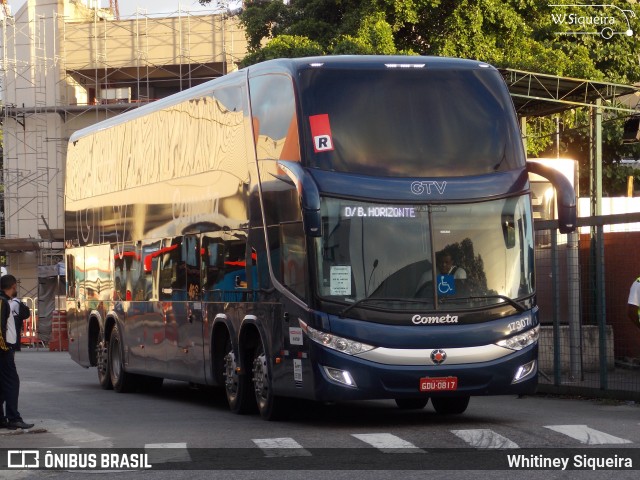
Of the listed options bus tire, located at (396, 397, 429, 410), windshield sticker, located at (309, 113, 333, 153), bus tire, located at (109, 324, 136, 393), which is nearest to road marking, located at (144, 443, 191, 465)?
windshield sticker, located at (309, 113, 333, 153)

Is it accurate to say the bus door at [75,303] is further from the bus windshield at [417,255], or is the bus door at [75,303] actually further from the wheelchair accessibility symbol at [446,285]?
the wheelchair accessibility symbol at [446,285]

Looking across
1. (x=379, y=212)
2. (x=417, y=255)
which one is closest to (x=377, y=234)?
(x=379, y=212)

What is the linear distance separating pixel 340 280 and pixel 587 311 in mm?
5488

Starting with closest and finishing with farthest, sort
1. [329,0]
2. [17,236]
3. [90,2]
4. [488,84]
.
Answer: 1. [488,84]
2. [329,0]
3. [17,236]
4. [90,2]

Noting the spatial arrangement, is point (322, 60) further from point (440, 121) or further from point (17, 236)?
point (17, 236)

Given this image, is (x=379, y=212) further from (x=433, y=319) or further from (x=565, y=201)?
(x=565, y=201)

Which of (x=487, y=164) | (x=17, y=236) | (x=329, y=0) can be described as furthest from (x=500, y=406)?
(x=17, y=236)

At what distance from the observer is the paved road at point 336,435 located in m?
11.2

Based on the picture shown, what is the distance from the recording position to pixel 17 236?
59344mm

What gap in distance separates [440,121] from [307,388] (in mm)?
3079

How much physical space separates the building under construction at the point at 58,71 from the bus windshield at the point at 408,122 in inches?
1733

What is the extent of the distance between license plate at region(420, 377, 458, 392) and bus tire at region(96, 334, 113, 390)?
10052 millimetres

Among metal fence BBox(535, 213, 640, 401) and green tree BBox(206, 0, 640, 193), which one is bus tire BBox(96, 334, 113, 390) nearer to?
metal fence BBox(535, 213, 640, 401)

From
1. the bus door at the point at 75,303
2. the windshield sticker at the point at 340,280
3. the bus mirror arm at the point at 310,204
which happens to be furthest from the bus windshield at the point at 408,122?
the bus door at the point at 75,303
